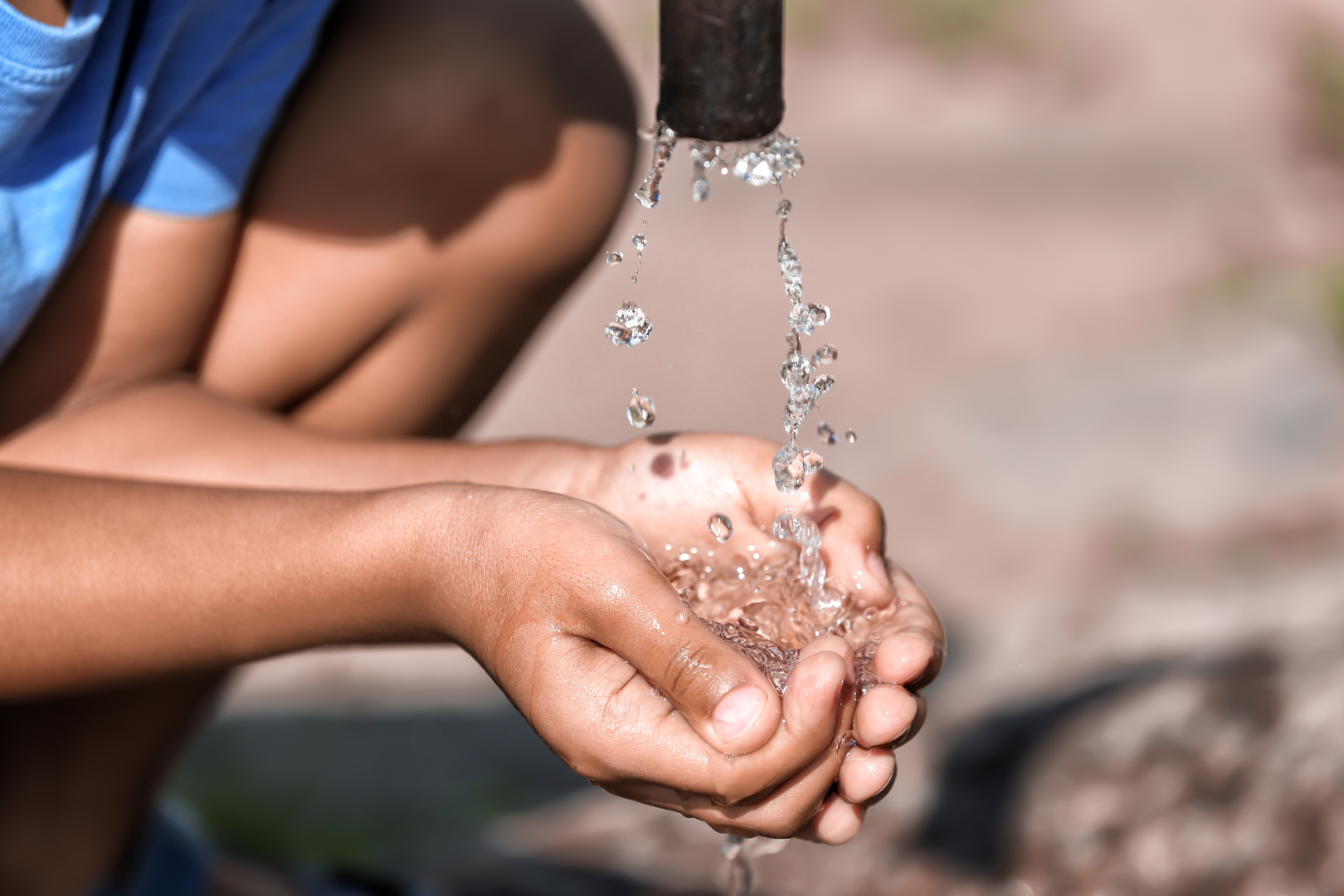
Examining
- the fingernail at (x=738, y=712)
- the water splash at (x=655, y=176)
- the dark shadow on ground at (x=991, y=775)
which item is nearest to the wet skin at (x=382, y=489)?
the fingernail at (x=738, y=712)

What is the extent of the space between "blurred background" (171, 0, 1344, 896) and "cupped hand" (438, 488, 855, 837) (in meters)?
0.94

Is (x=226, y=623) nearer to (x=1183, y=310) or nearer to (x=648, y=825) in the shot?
(x=648, y=825)

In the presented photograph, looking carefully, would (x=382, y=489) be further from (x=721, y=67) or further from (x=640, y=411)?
(x=721, y=67)

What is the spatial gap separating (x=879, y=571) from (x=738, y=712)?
282 millimetres

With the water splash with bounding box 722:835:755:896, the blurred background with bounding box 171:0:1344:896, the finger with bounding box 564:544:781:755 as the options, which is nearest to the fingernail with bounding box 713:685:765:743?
the finger with bounding box 564:544:781:755

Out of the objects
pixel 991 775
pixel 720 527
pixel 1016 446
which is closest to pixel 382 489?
pixel 720 527

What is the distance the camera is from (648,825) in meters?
2.17

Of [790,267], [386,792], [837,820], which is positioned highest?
[790,267]

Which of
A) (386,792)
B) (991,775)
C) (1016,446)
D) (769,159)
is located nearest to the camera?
(769,159)

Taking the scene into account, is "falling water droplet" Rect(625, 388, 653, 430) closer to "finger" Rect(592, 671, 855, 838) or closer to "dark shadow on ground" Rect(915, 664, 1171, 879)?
"finger" Rect(592, 671, 855, 838)

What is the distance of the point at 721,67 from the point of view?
1070 millimetres

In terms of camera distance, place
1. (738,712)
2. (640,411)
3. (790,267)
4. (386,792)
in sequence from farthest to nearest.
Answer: (386,792) → (640,411) → (790,267) → (738,712)

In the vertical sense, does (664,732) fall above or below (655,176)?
below

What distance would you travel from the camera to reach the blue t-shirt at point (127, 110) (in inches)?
49.8
